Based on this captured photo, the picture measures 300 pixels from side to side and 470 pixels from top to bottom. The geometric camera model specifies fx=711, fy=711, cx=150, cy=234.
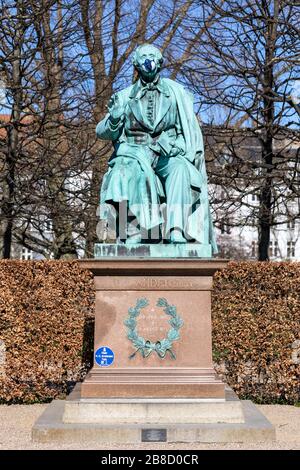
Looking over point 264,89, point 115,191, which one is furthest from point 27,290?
point 264,89

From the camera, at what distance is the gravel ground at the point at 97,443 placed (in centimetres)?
580

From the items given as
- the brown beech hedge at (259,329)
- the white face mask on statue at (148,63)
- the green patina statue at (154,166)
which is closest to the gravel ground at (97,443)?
the brown beech hedge at (259,329)

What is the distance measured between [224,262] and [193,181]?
926mm

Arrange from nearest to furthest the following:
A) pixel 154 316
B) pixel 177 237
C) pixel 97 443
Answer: pixel 97 443 < pixel 154 316 < pixel 177 237

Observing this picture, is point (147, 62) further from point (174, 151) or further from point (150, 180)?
point (150, 180)

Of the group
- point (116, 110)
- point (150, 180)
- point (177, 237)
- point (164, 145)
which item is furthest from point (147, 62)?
point (177, 237)

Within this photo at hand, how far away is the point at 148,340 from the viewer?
6426 millimetres

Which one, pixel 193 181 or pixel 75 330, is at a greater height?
pixel 193 181

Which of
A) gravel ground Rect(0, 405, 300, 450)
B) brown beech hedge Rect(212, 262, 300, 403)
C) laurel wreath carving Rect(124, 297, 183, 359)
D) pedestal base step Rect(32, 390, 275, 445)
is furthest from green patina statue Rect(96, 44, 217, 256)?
brown beech hedge Rect(212, 262, 300, 403)

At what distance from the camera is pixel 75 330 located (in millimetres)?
Answer: 8859

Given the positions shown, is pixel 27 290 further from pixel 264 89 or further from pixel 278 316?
pixel 264 89

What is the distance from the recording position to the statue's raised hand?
278 inches

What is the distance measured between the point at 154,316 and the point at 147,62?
252 cm

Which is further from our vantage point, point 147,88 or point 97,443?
point 147,88
